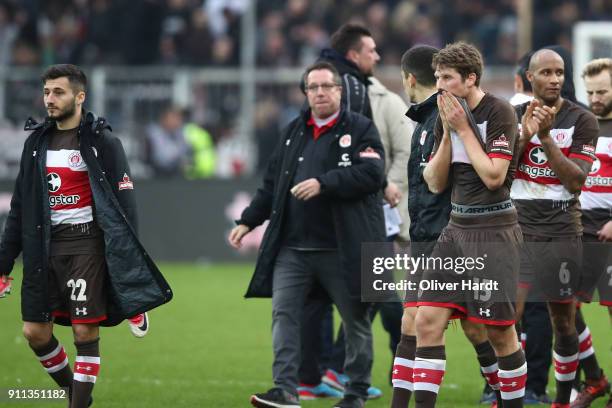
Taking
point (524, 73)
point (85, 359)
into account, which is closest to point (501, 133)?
point (524, 73)

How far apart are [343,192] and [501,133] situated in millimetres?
1941

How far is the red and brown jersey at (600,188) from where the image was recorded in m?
9.12

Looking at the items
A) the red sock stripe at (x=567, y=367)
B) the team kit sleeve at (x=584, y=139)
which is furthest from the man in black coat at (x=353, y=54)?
the red sock stripe at (x=567, y=367)

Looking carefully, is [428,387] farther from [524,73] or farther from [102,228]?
[524,73]

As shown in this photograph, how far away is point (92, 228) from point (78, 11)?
52.9 ft

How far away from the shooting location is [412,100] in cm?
836

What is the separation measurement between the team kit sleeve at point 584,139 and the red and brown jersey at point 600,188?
883mm

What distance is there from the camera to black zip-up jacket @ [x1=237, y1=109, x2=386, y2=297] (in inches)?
350

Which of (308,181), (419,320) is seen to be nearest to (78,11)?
(308,181)

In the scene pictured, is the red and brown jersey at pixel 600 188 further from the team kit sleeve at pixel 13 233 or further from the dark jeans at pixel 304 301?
the team kit sleeve at pixel 13 233

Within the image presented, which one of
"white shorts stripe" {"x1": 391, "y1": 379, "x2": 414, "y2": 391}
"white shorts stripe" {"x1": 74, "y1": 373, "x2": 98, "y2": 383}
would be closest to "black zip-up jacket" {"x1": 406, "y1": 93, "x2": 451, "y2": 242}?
"white shorts stripe" {"x1": 391, "y1": 379, "x2": 414, "y2": 391}

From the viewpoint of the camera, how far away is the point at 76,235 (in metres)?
8.14

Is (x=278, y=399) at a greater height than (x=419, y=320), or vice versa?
(x=419, y=320)

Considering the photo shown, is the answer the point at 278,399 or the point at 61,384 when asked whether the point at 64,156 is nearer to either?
the point at 61,384
